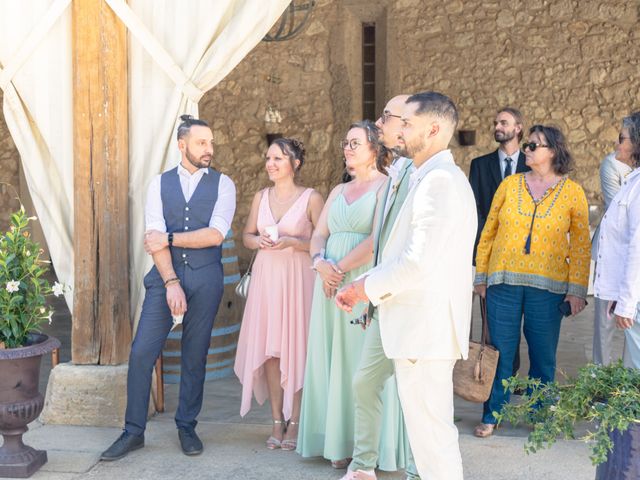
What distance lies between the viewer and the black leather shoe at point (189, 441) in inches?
162

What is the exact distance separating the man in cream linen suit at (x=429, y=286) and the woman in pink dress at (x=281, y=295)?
4.08 ft

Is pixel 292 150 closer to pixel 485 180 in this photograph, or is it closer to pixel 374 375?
pixel 374 375

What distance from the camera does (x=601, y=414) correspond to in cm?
287

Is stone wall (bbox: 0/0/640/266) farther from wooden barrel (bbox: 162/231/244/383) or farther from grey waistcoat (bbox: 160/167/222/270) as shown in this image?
grey waistcoat (bbox: 160/167/222/270)

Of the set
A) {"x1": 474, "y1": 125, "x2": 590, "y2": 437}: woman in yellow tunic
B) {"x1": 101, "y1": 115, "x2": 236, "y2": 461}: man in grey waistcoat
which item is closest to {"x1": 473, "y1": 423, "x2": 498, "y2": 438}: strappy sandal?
{"x1": 474, "y1": 125, "x2": 590, "y2": 437}: woman in yellow tunic

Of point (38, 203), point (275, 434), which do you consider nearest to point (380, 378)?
point (275, 434)

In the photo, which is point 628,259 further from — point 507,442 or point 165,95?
point 165,95

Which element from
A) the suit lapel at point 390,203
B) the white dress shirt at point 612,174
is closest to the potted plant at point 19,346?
the suit lapel at point 390,203

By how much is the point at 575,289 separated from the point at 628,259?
641mm

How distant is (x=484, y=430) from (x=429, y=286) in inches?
71.4

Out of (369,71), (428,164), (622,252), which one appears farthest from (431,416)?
(369,71)

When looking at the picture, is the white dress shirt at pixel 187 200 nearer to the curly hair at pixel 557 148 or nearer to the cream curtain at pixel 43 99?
the cream curtain at pixel 43 99

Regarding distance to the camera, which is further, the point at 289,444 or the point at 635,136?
the point at 289,444

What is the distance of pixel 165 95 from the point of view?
14.6 feet
